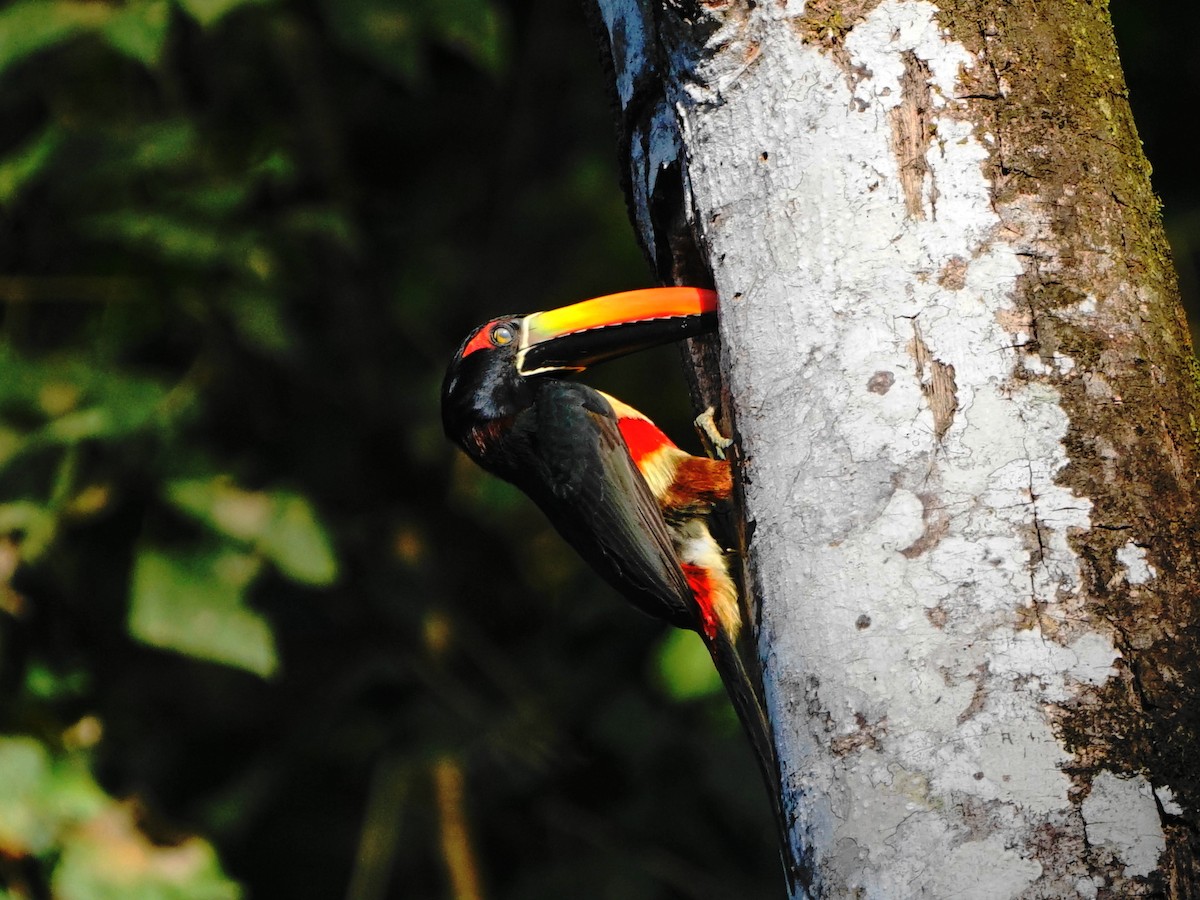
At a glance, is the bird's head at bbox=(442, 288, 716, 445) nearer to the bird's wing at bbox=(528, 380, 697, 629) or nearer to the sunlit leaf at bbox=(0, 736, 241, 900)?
the bird's wing at bbox=(528, 380, 697, 629)

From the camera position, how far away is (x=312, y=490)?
4062 millimetres

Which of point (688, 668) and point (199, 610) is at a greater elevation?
point (199, 610)

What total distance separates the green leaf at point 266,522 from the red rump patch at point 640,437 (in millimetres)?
815

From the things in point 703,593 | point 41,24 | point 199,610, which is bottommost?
point 703,593

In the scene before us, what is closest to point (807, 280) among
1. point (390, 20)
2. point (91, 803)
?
point (390, 20)

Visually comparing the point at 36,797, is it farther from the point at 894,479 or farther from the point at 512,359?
the point at 894,479

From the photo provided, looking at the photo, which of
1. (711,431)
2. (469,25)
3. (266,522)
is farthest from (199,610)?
(469,25)

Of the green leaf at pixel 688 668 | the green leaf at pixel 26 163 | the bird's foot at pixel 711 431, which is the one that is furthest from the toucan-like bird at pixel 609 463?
the green leaf at pixel 26 163

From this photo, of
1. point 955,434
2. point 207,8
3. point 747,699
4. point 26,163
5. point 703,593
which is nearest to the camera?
point 955,434

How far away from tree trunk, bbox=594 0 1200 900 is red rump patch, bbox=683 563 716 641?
89 cm

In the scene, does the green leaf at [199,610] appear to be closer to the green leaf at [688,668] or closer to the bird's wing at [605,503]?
the bird's wing at [605,503]

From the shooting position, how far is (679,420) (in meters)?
4.24

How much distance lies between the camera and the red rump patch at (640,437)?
291 centimetres

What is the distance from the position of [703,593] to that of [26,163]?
189cm
